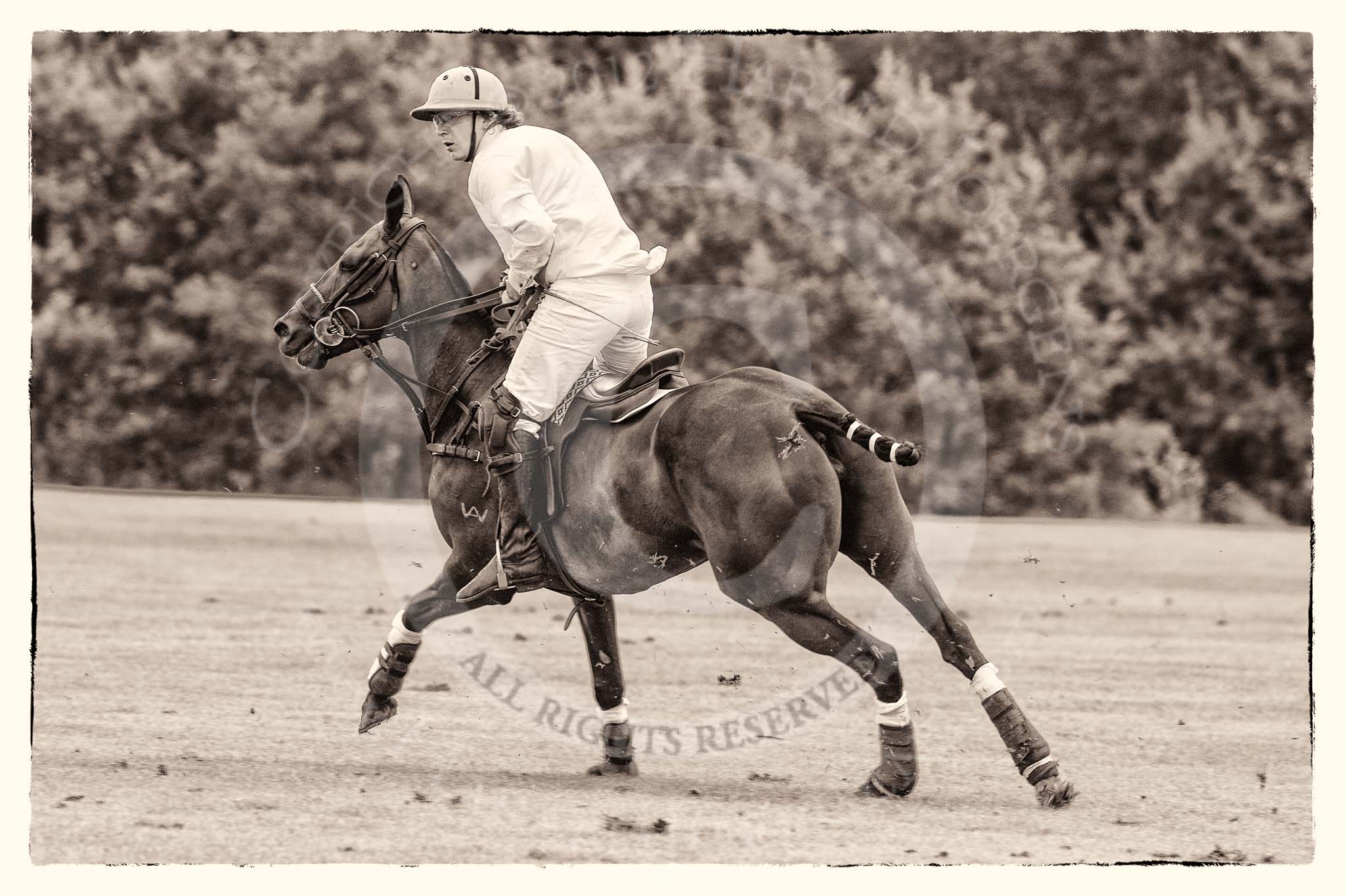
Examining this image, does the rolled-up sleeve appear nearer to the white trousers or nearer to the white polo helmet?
the white trousers

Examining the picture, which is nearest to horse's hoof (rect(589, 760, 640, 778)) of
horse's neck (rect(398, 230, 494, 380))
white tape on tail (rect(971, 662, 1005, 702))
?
white tape on tail (rect(971, 662, 1005, 702))

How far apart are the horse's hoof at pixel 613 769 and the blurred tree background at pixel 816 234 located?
13301 mm

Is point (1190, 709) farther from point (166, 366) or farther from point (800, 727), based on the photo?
point (166, 366)

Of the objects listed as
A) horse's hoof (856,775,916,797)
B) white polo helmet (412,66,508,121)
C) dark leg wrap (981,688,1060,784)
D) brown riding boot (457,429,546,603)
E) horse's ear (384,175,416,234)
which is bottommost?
horse's hoof (856,775,916,797)

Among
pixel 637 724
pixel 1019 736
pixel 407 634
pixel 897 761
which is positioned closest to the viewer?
pixel 1019 736

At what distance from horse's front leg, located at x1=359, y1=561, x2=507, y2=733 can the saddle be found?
2.11ft

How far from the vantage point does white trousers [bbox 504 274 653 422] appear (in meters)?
7.52

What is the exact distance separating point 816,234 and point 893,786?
15.4 m

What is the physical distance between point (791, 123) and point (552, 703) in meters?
14.1

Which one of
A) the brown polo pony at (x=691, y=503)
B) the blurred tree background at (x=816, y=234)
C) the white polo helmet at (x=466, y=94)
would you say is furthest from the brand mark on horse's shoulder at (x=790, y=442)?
the blurred tree background at (x=816, y=234)

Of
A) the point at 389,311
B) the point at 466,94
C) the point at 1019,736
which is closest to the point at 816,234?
the point at 389,311

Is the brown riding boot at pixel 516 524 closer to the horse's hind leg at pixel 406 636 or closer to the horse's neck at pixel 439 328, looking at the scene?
the horse's hind leg at pixel 406 636

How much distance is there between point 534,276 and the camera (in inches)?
298

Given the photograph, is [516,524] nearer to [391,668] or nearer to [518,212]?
[391,668]
